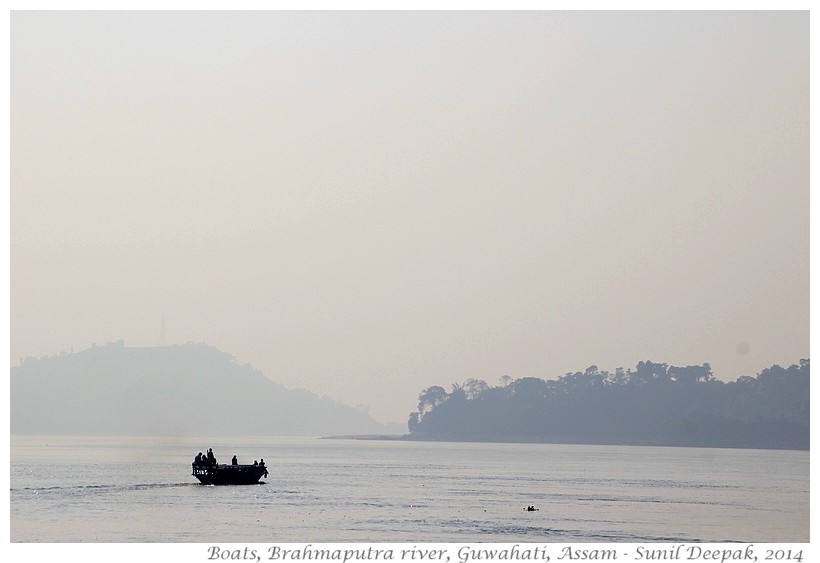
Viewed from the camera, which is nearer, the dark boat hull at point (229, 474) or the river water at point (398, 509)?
Answer: the river water at point (398, 509)

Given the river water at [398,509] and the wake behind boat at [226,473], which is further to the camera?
the wake behind boat at [226,473]

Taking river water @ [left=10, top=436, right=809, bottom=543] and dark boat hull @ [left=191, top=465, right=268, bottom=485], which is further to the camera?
dark boat hull @ [left=191, top=465, right=268, bottom=485]

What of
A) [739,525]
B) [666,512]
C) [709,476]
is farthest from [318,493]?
[709,476]

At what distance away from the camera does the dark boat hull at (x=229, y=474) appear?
8819 cm

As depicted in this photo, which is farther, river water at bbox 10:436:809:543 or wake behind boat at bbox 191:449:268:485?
wake behind boat at bbox 191:449:268:485

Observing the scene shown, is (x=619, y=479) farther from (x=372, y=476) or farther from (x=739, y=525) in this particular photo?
(x=739, y=525)

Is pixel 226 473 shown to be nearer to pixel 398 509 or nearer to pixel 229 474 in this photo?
pixel 229 474

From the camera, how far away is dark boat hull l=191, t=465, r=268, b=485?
88188 millimetres

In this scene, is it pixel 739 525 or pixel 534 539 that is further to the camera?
pixel 739 525

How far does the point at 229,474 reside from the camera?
88812 millimetres

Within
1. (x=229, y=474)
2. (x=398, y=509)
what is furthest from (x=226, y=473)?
(x=398, y=509)
